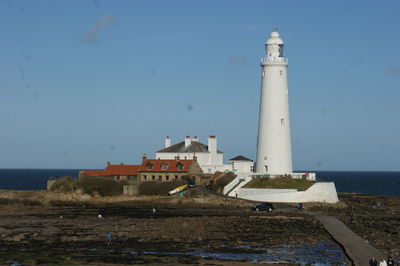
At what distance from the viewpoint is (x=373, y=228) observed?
4356cm

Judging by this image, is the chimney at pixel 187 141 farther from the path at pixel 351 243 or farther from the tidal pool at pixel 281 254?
the tidal pool at pixel 281 254

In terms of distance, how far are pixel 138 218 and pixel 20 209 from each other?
14.7 m

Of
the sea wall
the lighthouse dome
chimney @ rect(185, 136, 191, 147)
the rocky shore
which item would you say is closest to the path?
the rocky shore

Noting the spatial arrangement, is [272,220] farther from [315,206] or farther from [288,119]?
[288,119]

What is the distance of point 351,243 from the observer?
35.6 metres

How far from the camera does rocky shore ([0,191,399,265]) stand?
32.2 metres

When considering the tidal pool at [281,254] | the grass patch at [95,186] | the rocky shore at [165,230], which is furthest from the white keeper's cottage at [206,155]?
the tidal pool at [281,254]

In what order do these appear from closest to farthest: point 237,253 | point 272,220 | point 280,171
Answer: point 237,253, point 272,220, point 280,171

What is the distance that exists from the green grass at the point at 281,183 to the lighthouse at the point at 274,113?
5.07 feet

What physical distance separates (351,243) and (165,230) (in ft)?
38.2

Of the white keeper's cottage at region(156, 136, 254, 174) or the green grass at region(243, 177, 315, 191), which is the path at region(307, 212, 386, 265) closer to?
the green grass at region(243, 177, 315, 191)

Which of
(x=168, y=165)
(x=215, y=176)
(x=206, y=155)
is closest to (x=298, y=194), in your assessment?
(x=215, y=176)

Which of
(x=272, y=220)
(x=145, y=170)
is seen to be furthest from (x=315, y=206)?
(x=145, y=170)

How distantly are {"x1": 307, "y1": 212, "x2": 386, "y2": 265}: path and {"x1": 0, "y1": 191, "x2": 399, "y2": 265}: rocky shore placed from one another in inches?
25.0
